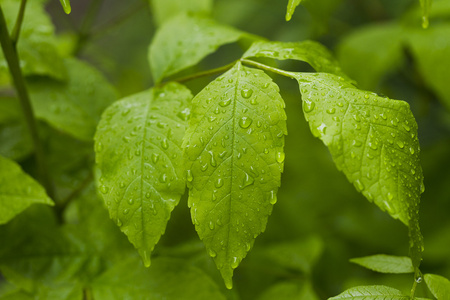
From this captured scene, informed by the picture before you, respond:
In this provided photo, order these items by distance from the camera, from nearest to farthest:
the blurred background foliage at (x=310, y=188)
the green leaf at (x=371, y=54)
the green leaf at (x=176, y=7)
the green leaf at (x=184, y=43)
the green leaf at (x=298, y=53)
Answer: the green leaf at (x=298, y=53) < the green leaf at (x=184, y=43) < the blurred background foliage at (x=310, y=188) < the green leaf at (x=176, y=7) < the green leaf at (x=371, y=54)

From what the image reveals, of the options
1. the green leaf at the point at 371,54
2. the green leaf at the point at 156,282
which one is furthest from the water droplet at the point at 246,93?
the green leaf at the point at 371,54

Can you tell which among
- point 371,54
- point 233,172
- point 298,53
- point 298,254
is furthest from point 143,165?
point 371,54

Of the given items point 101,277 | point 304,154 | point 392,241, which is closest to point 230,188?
point 101,277

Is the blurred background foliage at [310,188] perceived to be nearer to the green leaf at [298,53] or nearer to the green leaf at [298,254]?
the green leaf at [298,254]

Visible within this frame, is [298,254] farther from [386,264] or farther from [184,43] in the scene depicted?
[184,43]

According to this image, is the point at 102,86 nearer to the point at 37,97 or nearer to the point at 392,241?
the point at 37,97

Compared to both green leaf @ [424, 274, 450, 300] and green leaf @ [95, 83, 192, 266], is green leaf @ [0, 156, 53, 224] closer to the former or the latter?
green leaf @ [95, 83, 192, 266]

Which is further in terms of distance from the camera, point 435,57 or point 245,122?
point 435,57
